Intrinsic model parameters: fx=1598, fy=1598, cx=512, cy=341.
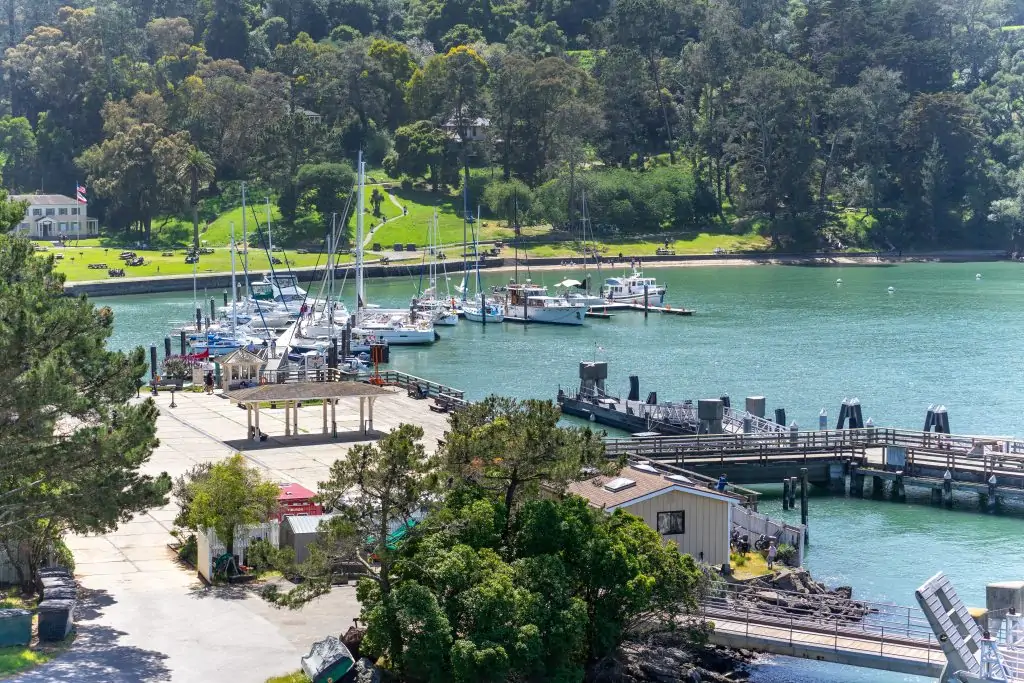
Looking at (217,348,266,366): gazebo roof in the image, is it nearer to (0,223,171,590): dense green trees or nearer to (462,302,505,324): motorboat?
(0,223,171,590): dense green trees

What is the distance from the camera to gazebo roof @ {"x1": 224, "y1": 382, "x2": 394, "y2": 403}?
177ft

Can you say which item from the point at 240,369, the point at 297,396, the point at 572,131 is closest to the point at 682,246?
the point at 572,131

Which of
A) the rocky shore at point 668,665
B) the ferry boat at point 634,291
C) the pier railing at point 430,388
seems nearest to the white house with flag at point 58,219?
the ferry boat at point 634,291

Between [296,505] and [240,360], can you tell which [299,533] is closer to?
[296,505]

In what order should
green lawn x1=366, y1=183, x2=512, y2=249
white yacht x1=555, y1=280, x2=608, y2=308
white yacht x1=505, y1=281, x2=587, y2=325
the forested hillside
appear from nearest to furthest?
white yacht x1=505, y1=281, x2=587, y2=325
white yacht x1=555, y1=280, x2=608, y2=308
green lawn x1=366, y1=183, x2=512, y2=249
the forested hillside

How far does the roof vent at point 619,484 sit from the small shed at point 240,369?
30.0 m

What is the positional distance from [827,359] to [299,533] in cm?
5984

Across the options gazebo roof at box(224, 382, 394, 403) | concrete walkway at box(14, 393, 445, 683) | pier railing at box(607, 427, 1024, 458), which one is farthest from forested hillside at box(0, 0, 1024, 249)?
concrete walkway at box(14, 393, 445, 683)

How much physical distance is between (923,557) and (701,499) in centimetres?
1061

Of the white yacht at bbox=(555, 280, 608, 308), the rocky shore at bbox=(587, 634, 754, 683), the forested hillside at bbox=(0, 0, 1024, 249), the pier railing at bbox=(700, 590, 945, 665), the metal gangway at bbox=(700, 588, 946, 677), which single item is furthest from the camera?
the forested hillside at bbox=(0, 0, 1024, 249)

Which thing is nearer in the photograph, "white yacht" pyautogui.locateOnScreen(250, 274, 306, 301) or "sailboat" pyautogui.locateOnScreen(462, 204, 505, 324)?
"white yacht" pyautogui.locateOnScreen(250, 274, 306, 301)

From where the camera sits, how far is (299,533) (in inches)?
1484

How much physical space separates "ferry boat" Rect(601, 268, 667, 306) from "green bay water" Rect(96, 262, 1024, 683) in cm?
255

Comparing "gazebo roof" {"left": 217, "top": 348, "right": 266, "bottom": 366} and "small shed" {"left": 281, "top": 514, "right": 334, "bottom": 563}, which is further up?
"gazebo roof" {"left": 217, "top": 348, "right": 266, "bottom": 366}
